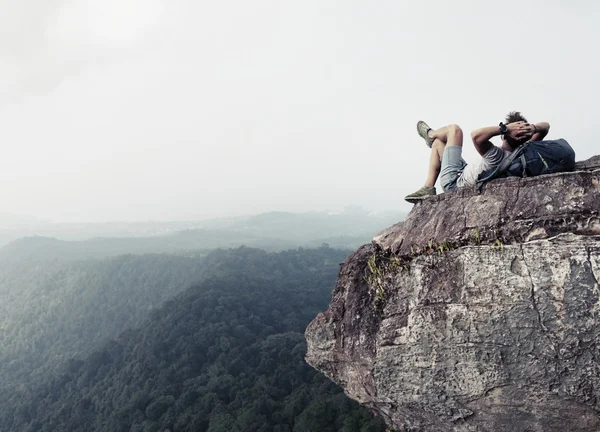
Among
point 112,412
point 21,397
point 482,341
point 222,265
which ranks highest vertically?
point 482,341

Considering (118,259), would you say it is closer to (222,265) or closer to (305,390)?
(222,265)

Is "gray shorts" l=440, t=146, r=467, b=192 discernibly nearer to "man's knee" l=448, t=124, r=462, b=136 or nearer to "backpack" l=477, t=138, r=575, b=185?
"man's knee" l=448, t=124, r=462, b=136

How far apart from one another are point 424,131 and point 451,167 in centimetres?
107

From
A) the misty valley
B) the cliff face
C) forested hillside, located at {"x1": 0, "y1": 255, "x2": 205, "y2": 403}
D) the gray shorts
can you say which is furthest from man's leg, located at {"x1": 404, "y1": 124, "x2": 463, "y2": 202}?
forested hillside, located at {"x1": 0, "y1": 255, "x2": 205, "y2": 403}

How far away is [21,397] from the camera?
66688 mm

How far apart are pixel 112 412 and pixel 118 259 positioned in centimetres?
9382

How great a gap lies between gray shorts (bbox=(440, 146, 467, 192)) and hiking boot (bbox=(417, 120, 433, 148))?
67cm

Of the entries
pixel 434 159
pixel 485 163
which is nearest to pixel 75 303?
pixel 434 159

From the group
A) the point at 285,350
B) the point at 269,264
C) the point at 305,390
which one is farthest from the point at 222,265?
the point at 305,390

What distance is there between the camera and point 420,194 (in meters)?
6.07

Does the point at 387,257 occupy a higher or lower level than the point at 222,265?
higher

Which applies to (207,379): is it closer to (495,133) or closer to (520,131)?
(495,133)

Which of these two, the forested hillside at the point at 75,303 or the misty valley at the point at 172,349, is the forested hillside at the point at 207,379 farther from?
the forested hillside at the point at 75,303

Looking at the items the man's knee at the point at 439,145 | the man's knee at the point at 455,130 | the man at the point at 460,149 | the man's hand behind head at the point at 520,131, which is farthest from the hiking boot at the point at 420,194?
the man's hand behind head at the point at 520,131
